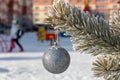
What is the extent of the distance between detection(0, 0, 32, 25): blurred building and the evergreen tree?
4664cm

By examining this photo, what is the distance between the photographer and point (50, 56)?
207 centimetres

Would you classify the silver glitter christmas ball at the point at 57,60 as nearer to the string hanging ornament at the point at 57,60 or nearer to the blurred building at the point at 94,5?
the string hanging ornament at the point at 57,60

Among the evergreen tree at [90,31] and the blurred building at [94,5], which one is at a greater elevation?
the evergreen tree at [90,31]

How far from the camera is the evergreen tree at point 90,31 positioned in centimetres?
148

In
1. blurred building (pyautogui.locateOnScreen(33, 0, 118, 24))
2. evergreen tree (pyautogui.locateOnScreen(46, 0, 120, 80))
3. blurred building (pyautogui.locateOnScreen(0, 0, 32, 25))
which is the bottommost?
blurred building (pyautogui.locateOnScreen(0, 0, 32, 25))

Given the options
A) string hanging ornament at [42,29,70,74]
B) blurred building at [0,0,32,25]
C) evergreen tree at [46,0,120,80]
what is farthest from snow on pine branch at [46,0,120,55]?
blurred building at [0,0,32,25]

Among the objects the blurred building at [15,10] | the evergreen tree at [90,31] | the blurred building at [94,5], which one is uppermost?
the evergreen tree at [90,31]

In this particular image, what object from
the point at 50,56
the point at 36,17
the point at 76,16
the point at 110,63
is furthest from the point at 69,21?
the point at 36,17

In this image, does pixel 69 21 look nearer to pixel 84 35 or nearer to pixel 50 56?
pixel 84 35

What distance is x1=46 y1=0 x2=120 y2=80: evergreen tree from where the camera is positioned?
58.4 inches

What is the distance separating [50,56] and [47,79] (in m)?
4.69

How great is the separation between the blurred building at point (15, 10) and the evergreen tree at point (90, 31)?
4664cm

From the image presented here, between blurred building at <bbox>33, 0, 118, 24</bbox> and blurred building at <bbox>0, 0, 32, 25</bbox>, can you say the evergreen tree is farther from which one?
blurred building at <bbox>0, 0, 32, 25</bbox>

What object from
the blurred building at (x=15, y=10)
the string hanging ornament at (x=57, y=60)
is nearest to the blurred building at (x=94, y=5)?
the string hanging ornament at (x=57, y=60)
